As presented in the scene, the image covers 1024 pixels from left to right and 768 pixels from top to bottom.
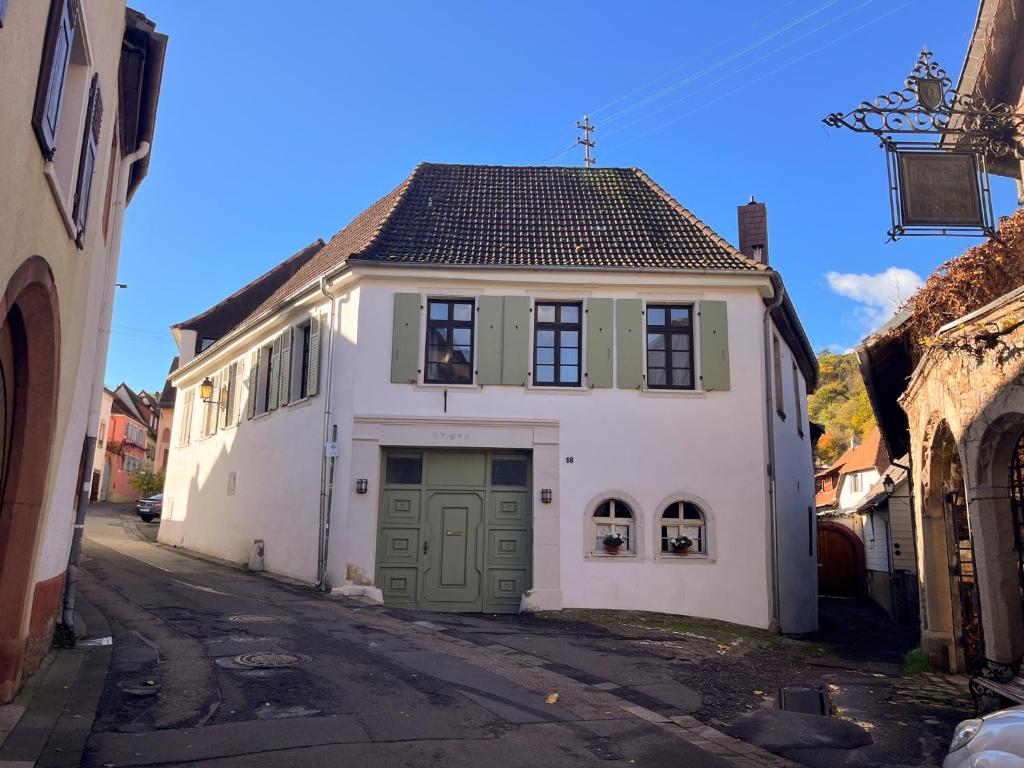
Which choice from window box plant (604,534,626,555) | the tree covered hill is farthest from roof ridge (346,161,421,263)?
the tree covered hill

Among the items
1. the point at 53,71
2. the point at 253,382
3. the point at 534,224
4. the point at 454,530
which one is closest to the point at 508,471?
the point at 454,530

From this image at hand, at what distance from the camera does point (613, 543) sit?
14688mm

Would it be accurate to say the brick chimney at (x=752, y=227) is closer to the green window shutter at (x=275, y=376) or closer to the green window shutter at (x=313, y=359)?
the green window shutter at (x=313, y=359)

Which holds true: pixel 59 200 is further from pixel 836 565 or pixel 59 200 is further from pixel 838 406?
pixel 838 406

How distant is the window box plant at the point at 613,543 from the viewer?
1470 centimetres

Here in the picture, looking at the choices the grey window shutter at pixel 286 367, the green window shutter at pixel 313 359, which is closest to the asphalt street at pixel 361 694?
the green window shutter at pixel 313 359

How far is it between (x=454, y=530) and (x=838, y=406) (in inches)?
2579

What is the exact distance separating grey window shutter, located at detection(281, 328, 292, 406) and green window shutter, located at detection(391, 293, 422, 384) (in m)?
3.55

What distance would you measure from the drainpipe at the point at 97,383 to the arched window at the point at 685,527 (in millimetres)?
9037

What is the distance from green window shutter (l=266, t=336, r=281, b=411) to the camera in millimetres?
18438

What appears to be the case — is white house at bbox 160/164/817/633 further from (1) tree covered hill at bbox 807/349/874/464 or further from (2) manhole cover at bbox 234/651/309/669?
(1) tree covered hill at bbox 807/349/874/464

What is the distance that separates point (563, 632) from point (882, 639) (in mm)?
8471

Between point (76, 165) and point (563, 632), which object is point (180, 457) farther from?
point (76, 165)

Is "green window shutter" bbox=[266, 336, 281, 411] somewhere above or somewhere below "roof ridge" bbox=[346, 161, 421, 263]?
below
